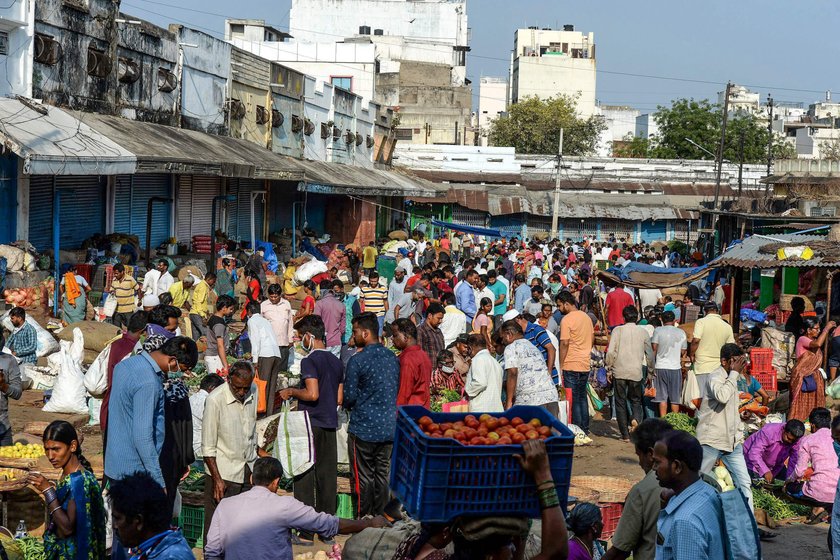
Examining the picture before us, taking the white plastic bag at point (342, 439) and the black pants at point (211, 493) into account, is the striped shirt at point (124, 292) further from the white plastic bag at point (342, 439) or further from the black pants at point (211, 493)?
the black pants at point (211, 493)

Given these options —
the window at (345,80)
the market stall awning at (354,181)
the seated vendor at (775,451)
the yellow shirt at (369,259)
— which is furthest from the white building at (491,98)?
the seated vendor at (775,451)

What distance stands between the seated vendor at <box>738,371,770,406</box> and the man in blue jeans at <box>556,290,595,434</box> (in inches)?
87.1

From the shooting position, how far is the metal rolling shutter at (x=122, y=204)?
20062 millimetres

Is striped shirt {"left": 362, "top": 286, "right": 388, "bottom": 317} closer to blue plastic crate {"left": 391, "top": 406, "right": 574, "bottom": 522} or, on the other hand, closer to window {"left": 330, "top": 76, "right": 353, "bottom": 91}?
blue plastic crate {"left": 391, "top": 406, "right": 574, "bottom": 522}

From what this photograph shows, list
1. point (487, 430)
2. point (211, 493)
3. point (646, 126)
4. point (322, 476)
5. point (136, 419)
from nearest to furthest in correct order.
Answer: point (487, 430) → point (136, 419) → point (211, 493) → point (322, 476) → point (646, 126)

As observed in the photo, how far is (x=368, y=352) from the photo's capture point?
334 inches

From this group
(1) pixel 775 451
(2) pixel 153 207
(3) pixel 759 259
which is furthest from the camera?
(2) pixel 153 207

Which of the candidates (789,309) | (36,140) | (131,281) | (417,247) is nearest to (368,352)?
(36,140)

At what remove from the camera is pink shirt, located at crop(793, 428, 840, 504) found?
32.0 ft

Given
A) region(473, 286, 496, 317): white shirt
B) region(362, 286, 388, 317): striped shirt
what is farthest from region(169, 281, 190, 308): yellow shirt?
region(473, 286, 496, 317): white shirt

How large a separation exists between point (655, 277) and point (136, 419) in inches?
546

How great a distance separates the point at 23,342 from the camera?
12734 millimetres

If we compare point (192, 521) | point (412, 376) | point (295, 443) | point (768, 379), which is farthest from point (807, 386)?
point (192, 521)

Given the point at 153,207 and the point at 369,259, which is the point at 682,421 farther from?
the point at 369,259
